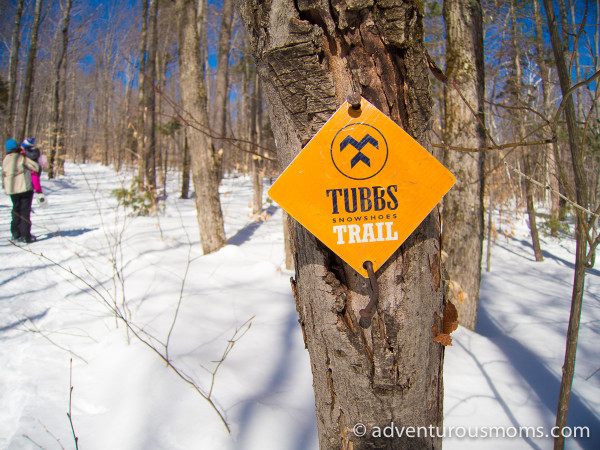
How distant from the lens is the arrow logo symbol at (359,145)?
0.67 meters

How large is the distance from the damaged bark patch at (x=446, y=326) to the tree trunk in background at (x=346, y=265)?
0.02 metres

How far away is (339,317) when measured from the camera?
2.32ft

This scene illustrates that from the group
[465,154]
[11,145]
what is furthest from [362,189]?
[11,145]

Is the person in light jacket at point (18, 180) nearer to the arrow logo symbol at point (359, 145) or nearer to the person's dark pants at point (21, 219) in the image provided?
the person's dark pants at point (21, 219)

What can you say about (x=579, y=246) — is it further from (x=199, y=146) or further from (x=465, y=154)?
(x=199, y=146)

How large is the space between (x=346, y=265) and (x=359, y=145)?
0.82 ft

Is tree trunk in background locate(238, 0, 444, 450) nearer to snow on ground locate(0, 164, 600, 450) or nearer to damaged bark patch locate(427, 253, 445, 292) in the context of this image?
damaged bark patch locate(427, 253, 445, 292)

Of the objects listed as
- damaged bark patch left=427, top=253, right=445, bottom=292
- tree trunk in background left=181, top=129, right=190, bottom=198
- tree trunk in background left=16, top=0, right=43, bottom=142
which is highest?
tree trunk in background left=16, top=0, right=43, bottom=142

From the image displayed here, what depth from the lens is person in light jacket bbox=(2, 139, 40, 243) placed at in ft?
18.4

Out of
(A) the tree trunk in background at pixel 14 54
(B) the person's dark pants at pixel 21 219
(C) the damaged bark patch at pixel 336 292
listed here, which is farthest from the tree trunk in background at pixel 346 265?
(A) the tree trunk in background at pixel 14 54

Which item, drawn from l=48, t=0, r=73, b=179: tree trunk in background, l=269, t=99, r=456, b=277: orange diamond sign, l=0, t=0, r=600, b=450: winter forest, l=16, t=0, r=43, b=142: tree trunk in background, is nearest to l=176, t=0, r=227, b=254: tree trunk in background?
l=0, t=0, r=600, b=450: winter forest

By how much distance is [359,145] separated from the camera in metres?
0.67

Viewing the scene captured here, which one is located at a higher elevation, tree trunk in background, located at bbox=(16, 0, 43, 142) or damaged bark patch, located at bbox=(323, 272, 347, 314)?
tree trunk in background, located at bbox=(16, 0, 43, 142)

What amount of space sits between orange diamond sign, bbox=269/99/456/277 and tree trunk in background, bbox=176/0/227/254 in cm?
436
